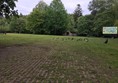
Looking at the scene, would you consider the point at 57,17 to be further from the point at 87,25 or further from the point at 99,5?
the point at 99,5

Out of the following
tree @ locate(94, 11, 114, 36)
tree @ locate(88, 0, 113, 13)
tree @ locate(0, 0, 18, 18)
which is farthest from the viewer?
Result: tree @ locate(88, 0, 113, 13)

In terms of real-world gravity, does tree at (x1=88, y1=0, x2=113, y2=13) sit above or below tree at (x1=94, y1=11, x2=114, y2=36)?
above

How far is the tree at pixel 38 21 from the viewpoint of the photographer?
66562 millimetres

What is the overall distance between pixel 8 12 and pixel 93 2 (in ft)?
158

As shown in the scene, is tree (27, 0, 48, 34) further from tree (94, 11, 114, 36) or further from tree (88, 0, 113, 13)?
tree (94, 11, 114, 36)

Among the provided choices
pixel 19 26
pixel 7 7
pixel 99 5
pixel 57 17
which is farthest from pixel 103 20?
pixel 7 7

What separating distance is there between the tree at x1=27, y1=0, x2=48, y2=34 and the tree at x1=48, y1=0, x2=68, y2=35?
218cm

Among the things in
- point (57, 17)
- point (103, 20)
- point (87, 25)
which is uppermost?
point (57, 17)

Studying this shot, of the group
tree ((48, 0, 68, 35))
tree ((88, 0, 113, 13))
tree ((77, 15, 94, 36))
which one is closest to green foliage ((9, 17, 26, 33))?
tree ((48, 0, 68, 35))

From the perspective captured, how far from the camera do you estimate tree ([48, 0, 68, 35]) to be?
6512 centimetres

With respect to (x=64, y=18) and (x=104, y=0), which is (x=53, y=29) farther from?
(x=104, y=0)

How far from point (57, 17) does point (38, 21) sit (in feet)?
20.9

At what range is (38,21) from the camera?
6675 centimetres

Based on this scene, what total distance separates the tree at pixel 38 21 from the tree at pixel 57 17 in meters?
2.18
